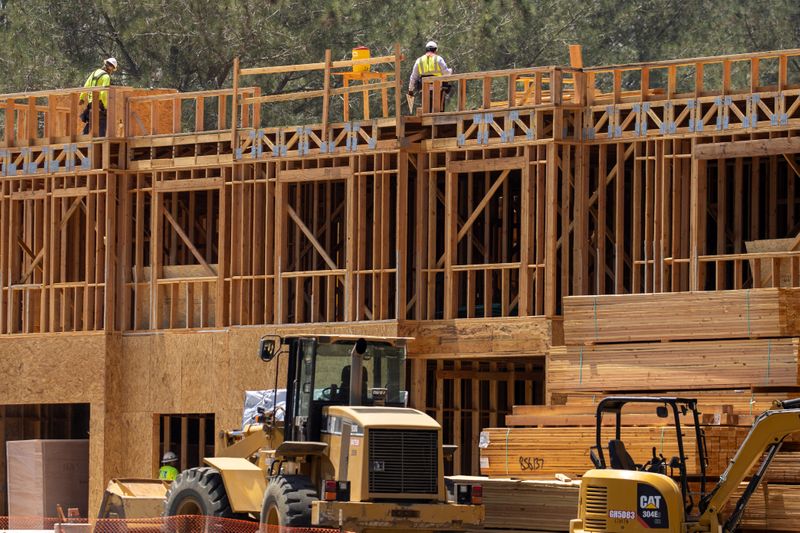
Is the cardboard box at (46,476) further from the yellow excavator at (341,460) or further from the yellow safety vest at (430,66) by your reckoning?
the yellow excavator at (341,460)

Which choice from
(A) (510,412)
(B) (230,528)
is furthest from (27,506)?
(B) (230,528)

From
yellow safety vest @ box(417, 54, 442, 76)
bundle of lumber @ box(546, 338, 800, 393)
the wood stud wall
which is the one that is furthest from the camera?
yellow safety vest @ box(417, 54, 442, 76)

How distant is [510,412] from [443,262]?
3522 millimetres

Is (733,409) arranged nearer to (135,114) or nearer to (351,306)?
(351,306)

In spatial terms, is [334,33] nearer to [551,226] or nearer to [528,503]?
[551,226]

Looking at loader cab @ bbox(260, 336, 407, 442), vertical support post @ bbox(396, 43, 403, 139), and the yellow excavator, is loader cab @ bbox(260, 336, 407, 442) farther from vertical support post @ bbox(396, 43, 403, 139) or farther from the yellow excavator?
vertical support post @ bbox(396, 43, 403, 139)

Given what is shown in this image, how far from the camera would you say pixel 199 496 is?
2322 cm

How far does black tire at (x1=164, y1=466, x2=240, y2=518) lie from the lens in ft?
75.5

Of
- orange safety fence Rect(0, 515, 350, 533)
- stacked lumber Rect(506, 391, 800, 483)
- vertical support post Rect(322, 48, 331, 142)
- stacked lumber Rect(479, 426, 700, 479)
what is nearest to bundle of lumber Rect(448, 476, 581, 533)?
stacked lumber Rect(479, 426, 700, 479)

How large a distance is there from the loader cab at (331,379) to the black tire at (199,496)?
140 centimetres

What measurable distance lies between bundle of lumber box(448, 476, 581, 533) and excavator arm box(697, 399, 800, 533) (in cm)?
321

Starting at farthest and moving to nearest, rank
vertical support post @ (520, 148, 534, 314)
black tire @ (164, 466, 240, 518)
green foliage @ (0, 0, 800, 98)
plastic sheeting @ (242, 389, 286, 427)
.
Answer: green foliage @ (0, 0, 800, 98)
vertical support post @ (520, 148, 534, 314)
plastic sheeting @ (242, 389, 286, 427)
black tire @ (164, 466, 240, 518)

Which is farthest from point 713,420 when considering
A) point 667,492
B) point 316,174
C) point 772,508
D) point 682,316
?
point 316,174

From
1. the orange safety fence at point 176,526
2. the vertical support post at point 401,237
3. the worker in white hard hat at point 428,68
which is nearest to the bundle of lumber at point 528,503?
the orange safety fence at point 176,526
